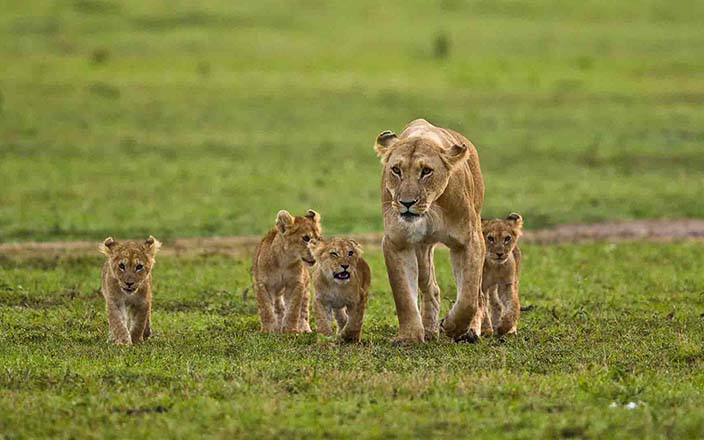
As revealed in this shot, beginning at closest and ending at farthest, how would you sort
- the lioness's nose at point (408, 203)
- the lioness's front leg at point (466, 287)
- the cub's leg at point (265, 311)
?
the lioness's nose at point (408, 203) < the lioness's front leg at point (466, 287) < the cub's leg at point (265, 311)

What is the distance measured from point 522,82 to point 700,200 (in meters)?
16.7

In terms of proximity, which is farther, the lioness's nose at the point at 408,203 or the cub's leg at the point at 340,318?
→ the cub's leg at the point at 340,318

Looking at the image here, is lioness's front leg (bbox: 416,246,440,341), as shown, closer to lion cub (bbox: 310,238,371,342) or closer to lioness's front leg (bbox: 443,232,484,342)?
lion cub (bbox: 310,238,371,342)

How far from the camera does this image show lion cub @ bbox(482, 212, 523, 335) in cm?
1282

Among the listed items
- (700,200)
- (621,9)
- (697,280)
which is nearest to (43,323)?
(697,280)

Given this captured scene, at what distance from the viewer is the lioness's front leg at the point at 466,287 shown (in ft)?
39.0

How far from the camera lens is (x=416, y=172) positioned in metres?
11.6

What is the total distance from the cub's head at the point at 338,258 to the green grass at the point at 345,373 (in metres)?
0.59

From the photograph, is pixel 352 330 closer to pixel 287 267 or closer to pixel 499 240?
pixel 287 267

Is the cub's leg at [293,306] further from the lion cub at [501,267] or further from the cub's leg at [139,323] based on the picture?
the lion cub at [501,267]

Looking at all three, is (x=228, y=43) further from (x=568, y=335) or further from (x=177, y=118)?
(x=568, y=335)

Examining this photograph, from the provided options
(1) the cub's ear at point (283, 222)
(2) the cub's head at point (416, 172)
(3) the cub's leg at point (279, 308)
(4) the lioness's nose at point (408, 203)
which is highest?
(2) the cub's head at point (416, 172)

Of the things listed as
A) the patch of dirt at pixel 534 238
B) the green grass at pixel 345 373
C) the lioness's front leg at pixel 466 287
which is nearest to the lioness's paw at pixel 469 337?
the lioness's front leg at pixel 466 287

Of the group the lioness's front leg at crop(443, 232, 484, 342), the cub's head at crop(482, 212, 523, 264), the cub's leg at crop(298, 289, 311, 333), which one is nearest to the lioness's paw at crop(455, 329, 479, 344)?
the lioness's front leg at crop(443, 232, 484, 342)
